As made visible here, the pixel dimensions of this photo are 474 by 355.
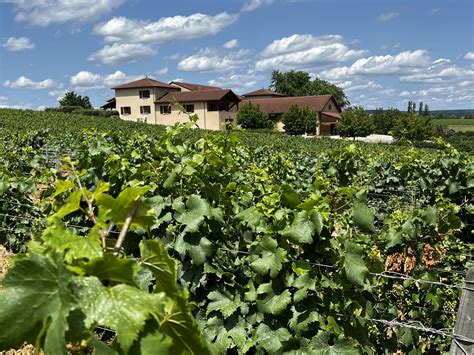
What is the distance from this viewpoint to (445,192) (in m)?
4.96

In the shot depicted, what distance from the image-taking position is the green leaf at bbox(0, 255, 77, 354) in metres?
0.91

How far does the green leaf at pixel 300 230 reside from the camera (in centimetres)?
217

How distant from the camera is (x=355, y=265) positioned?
2.15 m

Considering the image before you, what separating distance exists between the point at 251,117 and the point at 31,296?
55565 mm

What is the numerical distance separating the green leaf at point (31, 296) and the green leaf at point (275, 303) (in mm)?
1497

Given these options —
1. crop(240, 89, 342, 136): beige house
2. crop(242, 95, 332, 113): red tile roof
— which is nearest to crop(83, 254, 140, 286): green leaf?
crop(240, 89, 342, 136): beige house

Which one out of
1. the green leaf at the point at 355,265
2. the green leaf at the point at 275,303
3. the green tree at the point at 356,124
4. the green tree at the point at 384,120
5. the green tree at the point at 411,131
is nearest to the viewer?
the green leaf at the point at 355,265

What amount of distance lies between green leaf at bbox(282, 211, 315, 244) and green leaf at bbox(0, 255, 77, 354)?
4.53ft

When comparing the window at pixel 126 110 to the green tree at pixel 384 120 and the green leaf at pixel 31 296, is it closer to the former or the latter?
the green tree at pixel 384 120

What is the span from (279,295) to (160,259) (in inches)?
51.5

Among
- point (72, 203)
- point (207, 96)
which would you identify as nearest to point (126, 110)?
point (207, 96)

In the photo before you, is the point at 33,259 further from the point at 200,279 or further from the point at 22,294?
the point at 200,279

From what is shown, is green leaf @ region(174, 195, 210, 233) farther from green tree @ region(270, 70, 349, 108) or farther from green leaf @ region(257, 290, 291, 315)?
green tree @ region(270, 70, 349, 108)

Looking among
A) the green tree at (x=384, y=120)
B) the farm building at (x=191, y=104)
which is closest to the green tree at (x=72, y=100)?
the farm building at (x=191, y=104)
